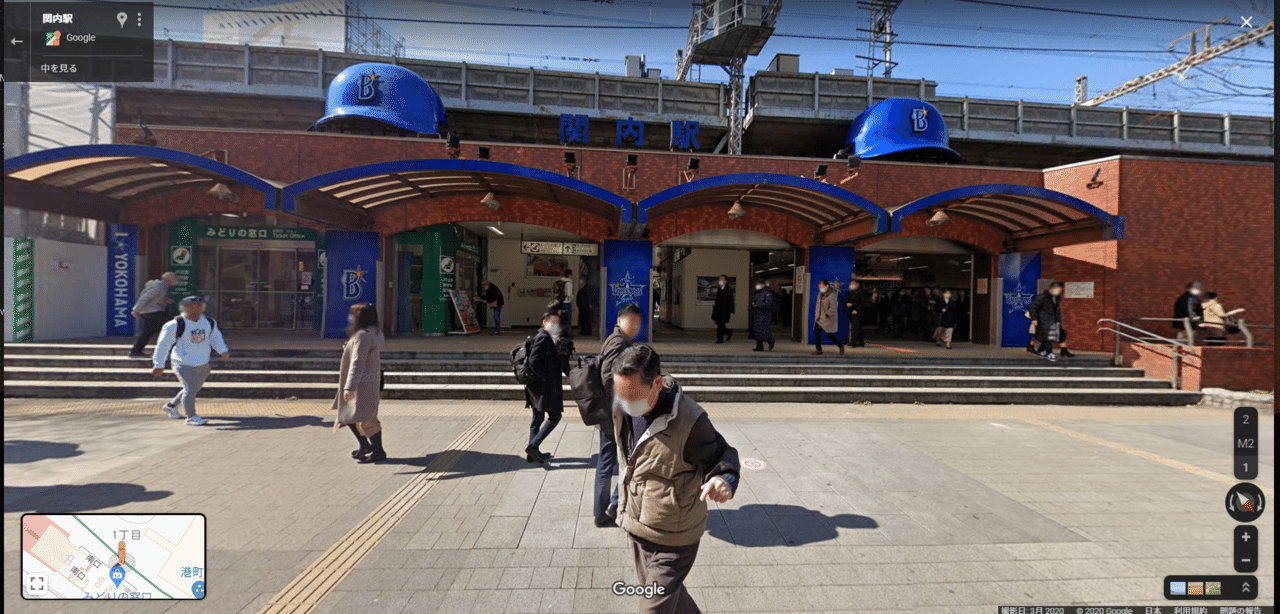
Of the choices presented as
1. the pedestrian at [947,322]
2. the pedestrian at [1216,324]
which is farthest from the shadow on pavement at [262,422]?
the pedestrian at [1216,324]

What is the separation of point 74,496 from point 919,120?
60.7ft

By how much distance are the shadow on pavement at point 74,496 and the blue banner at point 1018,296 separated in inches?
604

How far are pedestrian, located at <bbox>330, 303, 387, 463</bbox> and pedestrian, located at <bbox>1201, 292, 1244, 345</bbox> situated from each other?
13.0 metres

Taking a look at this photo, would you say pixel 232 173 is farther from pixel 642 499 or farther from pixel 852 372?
pixel 852 372

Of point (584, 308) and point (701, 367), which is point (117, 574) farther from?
point (584, 308)

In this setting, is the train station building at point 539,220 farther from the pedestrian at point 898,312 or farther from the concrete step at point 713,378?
the concrete step at point 713,378

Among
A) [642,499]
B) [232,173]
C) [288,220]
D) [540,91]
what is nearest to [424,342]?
[232,173]

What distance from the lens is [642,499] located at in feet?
7.11

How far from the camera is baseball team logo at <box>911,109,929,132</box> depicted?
1510cm

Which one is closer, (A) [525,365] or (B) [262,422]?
(A) [525,365]

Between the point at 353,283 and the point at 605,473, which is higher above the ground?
the point at 353,283

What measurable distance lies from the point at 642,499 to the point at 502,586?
4.23ft

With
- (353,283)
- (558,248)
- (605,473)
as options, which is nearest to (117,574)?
(605,473)

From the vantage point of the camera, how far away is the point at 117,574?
2.04 m
